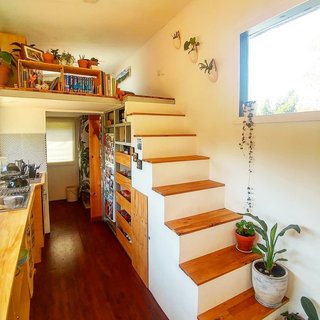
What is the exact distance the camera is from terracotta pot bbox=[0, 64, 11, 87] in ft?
7.36

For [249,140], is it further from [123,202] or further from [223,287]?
[123,202]

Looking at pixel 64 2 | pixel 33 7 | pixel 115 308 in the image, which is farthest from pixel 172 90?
pixel 115 308

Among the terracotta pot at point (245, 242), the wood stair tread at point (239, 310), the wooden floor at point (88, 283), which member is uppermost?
the terracotta pot at point (245, 242)

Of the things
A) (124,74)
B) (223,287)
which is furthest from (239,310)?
(124,74)

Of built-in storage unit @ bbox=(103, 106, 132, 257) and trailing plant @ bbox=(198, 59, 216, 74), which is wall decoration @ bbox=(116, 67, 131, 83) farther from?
trailing plant @ bbox=(198, 59, 216, 74)

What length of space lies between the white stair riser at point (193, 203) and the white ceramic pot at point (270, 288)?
0.66 meters

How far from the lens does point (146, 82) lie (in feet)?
11.8

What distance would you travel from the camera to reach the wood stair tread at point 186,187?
188 cm

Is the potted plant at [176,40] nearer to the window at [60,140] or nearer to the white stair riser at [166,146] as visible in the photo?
the white stair riser at [166,146]

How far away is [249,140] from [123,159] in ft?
4.87

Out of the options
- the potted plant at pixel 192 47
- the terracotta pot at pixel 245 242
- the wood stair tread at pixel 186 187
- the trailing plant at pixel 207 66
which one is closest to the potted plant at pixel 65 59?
the potted plant at pixel 192 47

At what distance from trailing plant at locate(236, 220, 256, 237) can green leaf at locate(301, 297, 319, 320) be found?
0.52 meters

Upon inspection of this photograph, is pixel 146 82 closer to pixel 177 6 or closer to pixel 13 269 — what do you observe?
pixel 177 6

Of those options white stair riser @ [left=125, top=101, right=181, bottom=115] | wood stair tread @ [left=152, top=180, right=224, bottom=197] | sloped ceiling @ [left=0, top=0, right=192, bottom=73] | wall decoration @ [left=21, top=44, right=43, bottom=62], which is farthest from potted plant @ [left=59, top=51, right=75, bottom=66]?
wood stair tread @ [left=152, top=180, right=224, bottom=197]
